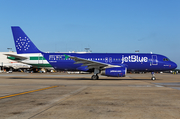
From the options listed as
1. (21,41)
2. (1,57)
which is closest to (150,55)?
(21,41)

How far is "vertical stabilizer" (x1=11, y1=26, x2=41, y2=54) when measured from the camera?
1228 inches

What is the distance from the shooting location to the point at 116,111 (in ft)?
23.7

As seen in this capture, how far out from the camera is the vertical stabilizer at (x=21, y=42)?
102 feet

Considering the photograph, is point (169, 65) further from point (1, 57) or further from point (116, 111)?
point (1, 57)

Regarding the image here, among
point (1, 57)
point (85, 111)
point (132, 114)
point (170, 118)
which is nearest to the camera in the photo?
point (170, 118)

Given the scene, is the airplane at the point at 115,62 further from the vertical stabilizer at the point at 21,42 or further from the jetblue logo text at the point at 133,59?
the vertical stabilizer at the point at 21,42

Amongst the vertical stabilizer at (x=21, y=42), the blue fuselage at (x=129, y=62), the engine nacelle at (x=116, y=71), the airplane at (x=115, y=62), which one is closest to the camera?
the engine nacelle at (x=116, y=71)

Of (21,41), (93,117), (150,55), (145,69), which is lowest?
(93,117)

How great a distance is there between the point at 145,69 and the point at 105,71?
7.01 metres

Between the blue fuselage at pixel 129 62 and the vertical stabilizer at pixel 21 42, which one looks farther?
the vertical stabilizer at pixel 21 42

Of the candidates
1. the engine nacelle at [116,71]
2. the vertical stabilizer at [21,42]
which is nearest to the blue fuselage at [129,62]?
the engine nacelle at [116,71]

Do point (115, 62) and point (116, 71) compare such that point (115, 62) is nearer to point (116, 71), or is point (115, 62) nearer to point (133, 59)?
point (133, 59)

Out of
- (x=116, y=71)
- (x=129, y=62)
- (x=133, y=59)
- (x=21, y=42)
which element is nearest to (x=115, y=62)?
(x=129, y=62)

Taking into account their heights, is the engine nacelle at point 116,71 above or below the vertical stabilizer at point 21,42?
below
